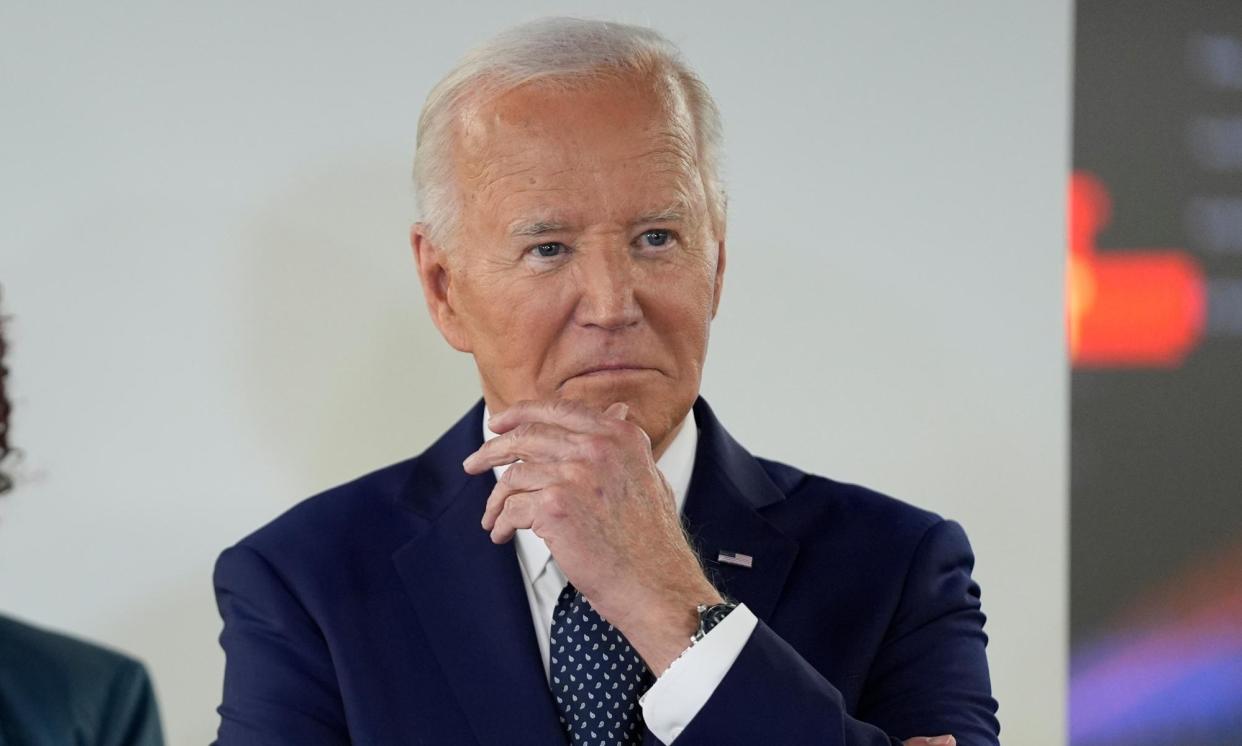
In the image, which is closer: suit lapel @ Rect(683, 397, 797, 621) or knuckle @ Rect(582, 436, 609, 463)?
knuckle @ Rect(582, 436, 609, 463)

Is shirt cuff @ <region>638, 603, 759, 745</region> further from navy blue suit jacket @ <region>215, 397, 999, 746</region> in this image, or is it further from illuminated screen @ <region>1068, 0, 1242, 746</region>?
illuminated screen @ <region>1068, 0, 1242, 746</region>

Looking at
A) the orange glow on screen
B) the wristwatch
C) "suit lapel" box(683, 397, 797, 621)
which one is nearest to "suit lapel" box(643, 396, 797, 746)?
"suit lapel" box(683, 397, 797, 621)

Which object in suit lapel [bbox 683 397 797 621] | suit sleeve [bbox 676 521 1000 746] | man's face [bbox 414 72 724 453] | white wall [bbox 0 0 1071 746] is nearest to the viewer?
suit sleeve [bbox 676 521 1000 746]

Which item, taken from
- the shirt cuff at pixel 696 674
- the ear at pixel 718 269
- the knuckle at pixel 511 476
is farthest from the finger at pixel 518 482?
the ear at pixel 718 269

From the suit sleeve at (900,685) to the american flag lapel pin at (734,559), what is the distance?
201mm

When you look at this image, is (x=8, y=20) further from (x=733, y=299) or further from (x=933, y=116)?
(x=933, y=116)

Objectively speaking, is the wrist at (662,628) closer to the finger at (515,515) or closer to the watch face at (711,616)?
the watch face at (711,616)

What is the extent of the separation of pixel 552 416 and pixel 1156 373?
1.74 meters

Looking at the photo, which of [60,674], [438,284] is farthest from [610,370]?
[60,674]

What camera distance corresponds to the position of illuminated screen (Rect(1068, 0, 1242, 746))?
3.21 m

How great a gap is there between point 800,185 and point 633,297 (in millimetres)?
1112

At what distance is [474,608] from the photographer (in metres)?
2.06

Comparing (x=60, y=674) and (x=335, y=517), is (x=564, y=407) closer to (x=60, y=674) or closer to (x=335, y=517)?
(x=335, y=517)

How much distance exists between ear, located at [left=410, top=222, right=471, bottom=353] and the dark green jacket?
0.71 meters
